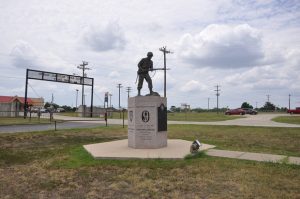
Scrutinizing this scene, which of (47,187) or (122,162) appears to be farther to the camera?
(122,162)

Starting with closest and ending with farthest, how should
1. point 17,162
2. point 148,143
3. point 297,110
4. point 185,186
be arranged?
point 185,186, point 17,162, point 148,143, point 297,110

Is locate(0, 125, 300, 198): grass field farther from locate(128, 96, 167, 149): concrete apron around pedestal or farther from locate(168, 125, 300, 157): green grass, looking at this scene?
locate(168, 125, 300, 157): green grass

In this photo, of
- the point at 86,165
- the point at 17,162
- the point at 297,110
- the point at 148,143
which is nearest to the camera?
the point at 86,165

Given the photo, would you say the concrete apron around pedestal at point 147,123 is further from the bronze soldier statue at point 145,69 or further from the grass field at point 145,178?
the grass field at point 145,178

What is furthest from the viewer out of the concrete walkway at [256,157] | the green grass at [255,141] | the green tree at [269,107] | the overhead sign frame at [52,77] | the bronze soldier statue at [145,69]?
the green tree at [269,107]

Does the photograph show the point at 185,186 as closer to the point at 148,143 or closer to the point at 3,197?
the point at 3,197

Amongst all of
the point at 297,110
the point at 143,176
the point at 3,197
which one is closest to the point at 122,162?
the point at 143,176

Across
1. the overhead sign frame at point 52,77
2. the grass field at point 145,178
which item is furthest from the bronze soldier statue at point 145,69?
the overhead sign frame at point 52,77

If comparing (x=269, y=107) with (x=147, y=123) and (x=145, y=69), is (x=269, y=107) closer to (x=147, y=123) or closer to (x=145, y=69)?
(x=145, y=69)

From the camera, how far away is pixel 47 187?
656cm

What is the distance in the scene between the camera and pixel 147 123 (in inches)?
467

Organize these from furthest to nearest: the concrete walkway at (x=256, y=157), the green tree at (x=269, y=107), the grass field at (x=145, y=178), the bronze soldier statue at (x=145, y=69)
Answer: the green tree at (x=269, y=107) → the bronze soldier statue at (x=145, y=69) → the concrete walkway at (x=256, y=157) → the grass field at (x=145, y=178)

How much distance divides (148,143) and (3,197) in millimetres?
6364

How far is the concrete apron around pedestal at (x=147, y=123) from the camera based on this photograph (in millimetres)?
11766
